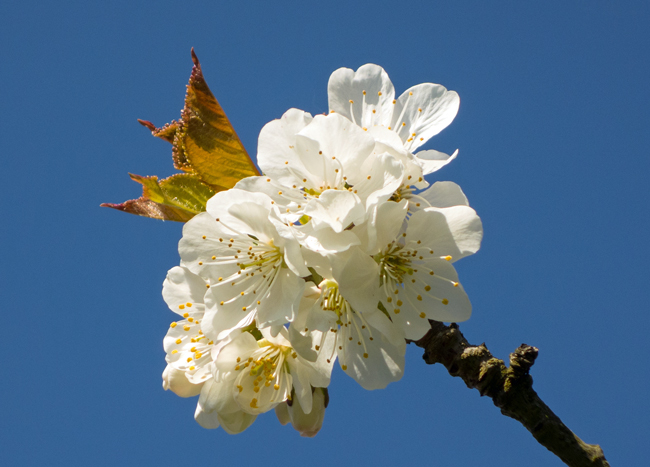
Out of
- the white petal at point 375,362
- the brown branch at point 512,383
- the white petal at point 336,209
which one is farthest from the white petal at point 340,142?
the brown branch at point 512,383

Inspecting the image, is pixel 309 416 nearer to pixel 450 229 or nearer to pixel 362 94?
pixel 450 229

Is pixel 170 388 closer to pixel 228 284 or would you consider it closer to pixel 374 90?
pixel 228 284

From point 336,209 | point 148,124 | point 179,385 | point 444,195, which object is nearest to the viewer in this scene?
point 336,209

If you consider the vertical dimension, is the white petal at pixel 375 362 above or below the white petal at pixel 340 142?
below

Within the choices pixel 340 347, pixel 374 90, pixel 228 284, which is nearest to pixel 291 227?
pixel 228 284

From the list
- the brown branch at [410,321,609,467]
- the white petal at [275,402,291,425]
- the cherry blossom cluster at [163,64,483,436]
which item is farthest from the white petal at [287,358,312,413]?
the brown branch at [410,321,609,467]

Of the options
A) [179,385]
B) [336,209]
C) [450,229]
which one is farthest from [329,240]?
[179,385]

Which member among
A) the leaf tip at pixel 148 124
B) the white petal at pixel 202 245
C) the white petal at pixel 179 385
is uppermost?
the leaf tip at pixel 148 124

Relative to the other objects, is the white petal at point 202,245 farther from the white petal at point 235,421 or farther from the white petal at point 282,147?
the white petal at point 235,421
